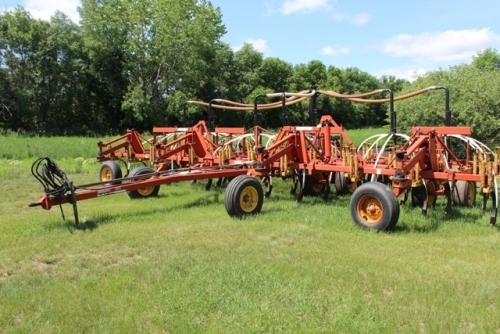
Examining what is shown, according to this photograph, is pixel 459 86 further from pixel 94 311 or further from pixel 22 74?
pixel 22 74

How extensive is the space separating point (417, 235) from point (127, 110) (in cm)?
3092

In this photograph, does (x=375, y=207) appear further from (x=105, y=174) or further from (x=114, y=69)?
(x=114, y=69)

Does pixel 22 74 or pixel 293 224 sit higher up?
pixel 22 74

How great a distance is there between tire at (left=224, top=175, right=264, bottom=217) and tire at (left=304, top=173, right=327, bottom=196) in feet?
7.11

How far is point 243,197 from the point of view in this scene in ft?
23.6

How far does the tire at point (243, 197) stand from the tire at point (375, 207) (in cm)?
152

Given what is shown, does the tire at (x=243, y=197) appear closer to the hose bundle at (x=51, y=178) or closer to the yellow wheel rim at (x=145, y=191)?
the hose bundle at (x=51, y=178)

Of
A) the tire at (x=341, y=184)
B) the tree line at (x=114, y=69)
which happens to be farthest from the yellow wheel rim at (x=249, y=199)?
the tree line at (x=114, y=69)

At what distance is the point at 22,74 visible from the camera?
31.8 m

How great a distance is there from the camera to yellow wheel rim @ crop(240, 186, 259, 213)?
7.16 meters

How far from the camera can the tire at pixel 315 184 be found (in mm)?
9305

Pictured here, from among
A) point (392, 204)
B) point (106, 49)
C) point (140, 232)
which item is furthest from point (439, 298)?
point (106, 49)

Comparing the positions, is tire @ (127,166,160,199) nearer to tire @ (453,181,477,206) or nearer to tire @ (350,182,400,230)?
tire @ (350,182,400,230)

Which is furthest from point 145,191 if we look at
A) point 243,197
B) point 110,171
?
point 243,197
